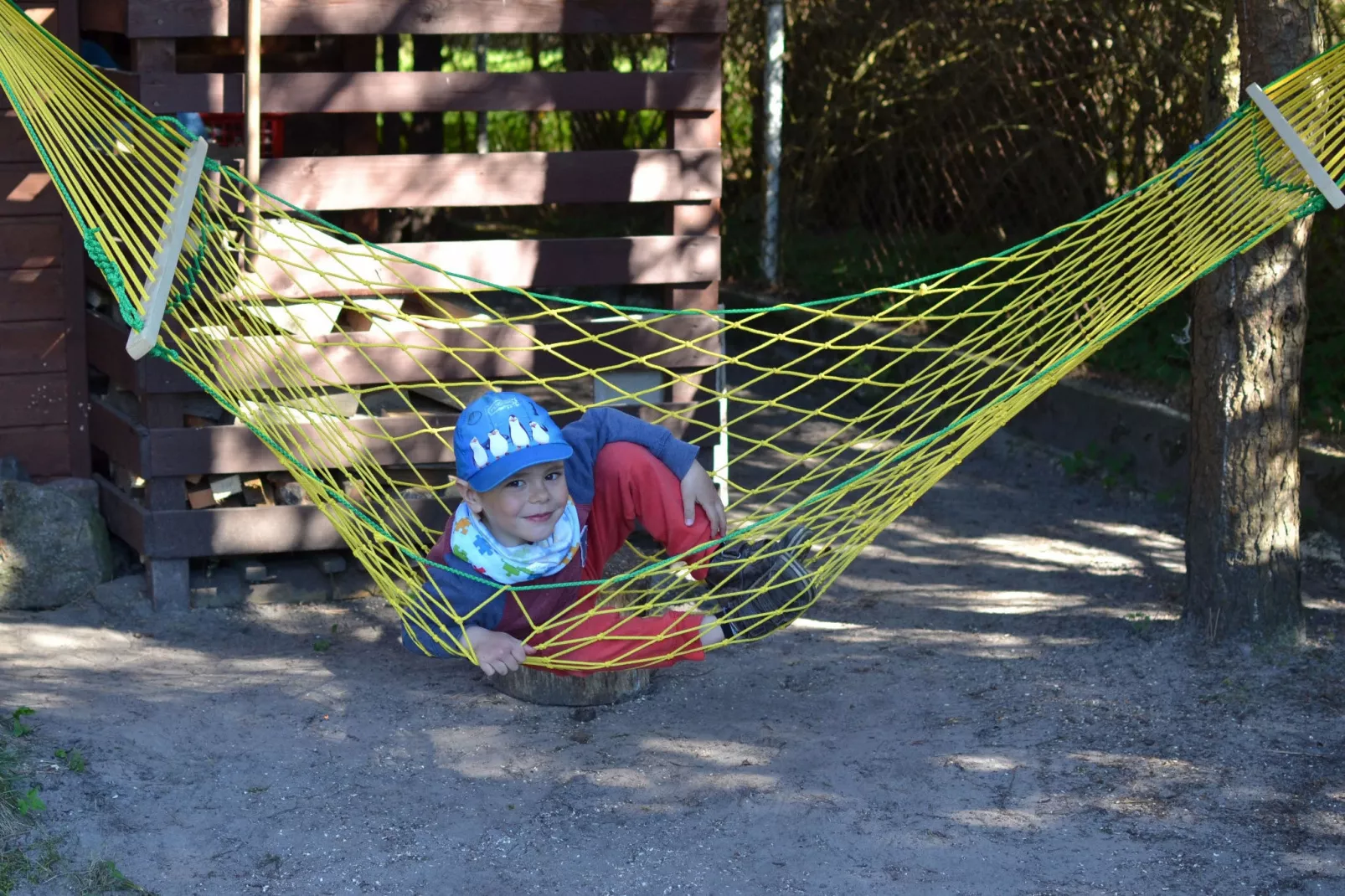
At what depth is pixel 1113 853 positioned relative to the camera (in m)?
2.79

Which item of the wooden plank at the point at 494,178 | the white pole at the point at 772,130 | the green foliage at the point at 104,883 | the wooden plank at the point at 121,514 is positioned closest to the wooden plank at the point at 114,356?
the wooden plank at the point at 121,514

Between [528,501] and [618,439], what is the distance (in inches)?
13.4

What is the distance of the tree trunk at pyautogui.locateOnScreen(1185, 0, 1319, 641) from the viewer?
3473mm

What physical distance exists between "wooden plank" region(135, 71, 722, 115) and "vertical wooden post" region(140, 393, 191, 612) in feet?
2.49

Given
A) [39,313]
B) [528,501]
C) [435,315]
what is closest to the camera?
[528,501]

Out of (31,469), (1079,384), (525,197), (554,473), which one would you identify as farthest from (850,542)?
(1079,384)

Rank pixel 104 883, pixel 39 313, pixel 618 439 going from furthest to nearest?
pixel 39 313
pixel 618 439
pixel 104 883

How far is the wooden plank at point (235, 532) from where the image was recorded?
13.0 feet

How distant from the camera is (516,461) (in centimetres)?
302

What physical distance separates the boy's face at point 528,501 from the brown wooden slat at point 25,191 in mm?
1776

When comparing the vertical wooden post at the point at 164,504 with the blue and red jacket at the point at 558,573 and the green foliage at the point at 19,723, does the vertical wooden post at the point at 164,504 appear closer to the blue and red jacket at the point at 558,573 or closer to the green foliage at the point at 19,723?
the green foliage at the point at 19,723

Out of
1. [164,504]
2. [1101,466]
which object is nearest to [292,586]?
[164,504]

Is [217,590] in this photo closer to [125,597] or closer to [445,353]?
[125,597]

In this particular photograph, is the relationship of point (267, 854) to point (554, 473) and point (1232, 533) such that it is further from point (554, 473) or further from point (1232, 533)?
point (1232, 533)
